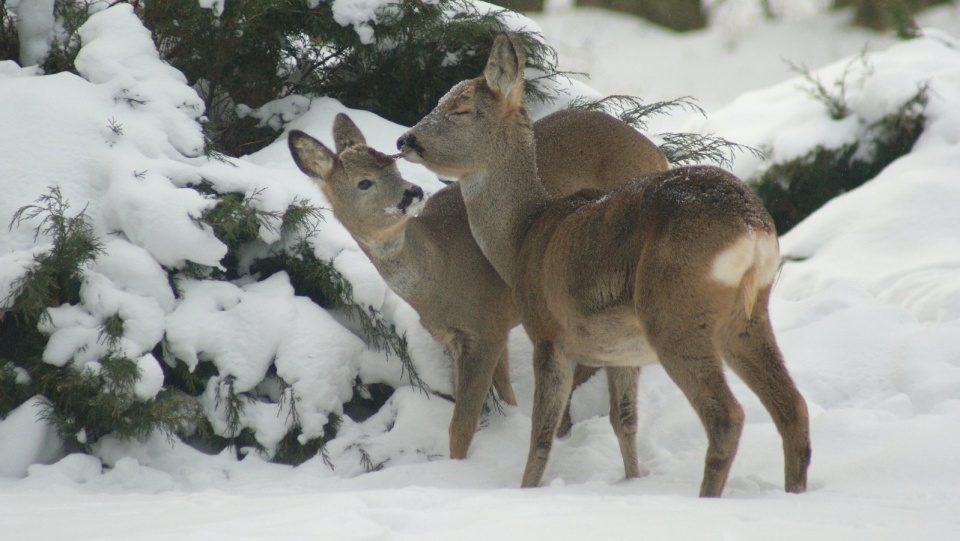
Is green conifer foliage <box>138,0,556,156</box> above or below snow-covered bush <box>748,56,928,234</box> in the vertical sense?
above

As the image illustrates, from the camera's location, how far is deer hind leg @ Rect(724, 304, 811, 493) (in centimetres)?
432

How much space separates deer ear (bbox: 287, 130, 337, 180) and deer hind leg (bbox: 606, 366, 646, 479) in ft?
6.36

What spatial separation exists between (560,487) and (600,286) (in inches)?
36.5

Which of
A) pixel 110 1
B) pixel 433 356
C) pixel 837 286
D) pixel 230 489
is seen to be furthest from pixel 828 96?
pixel 230 489

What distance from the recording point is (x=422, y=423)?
225 inches

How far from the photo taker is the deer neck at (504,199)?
5.50 meters

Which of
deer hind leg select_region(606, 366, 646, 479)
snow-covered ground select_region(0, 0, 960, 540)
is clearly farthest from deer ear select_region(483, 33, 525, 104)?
deer hind leg select_region(606, 366, 646, 479)

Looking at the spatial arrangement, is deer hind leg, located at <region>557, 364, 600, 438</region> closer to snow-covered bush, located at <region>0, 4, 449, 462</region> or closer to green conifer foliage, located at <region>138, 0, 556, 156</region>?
snow-covered bush, located at <region>0, 4, 449, 462</region>

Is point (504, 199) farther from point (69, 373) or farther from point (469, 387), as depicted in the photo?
point (69, 373)

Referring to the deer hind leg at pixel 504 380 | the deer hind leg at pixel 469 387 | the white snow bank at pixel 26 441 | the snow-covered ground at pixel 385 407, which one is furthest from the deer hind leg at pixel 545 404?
the white snow bank at pixel 26 441

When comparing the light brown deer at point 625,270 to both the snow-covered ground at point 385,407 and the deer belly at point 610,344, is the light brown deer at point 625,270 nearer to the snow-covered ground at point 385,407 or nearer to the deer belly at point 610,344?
the deer belly at point 610,344

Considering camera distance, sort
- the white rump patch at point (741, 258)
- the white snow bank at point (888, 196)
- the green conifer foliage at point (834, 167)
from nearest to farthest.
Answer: the white rump patch at point (741, 258)
the white snow bank at point (888, 196)
the green conifer foliage at point (834, 167)

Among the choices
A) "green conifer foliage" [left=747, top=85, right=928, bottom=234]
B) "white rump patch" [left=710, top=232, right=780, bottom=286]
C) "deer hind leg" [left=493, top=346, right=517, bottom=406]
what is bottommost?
"green conifer foliage" [left=747, top=85, right=928, bottom=234]

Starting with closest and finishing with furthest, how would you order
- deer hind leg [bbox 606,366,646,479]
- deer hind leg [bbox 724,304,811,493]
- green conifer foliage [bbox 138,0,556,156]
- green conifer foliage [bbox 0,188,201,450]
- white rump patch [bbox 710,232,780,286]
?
1. white rump patch [bbox 710,232,780,286]
2. deer hind leg [bbox 724,304,811,493]
3. green conifer foliage [bbox 0,188,201,450]
4. deer hind leg [bbox 606,366,646,479]
5. green conifer foliage [bbox 138,0,556,156]
